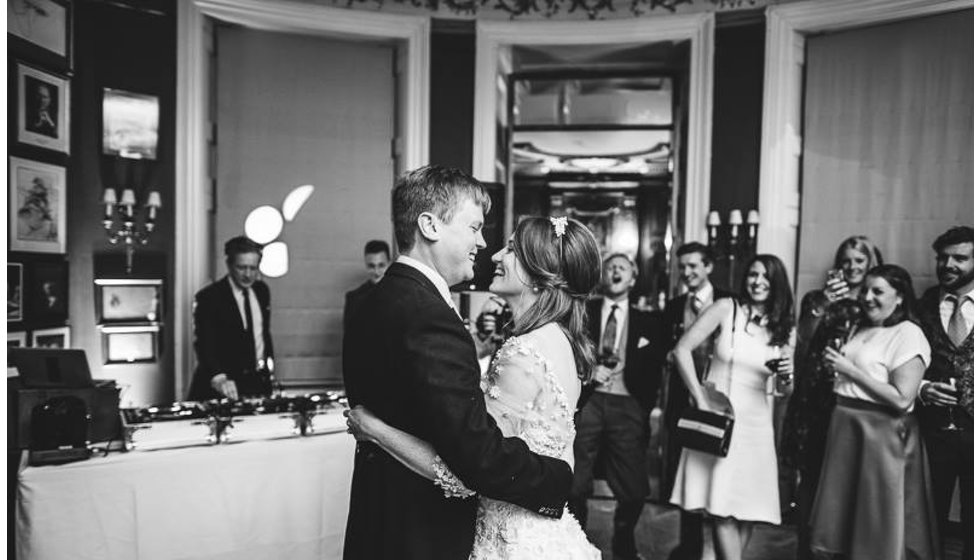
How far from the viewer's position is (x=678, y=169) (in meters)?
5.93

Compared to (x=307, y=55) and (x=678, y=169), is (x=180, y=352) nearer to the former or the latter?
(x=307, y=55)

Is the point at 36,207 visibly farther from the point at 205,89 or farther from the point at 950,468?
the point at 950,468

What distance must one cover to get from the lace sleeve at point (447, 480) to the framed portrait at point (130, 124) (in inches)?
166

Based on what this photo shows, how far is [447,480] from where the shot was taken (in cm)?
164

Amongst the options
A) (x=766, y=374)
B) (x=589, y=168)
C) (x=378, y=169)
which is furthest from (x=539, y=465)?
(x=589, y=168)

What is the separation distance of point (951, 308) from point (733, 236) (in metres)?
1.75

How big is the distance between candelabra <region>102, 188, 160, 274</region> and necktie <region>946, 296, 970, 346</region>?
4772 mm

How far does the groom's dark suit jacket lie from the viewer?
60.7 inches

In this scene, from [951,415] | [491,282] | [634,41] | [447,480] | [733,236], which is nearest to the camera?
[447,480]

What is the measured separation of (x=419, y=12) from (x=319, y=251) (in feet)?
6.67

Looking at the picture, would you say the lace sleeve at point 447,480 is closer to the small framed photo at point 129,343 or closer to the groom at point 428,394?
the groom at point 428,394

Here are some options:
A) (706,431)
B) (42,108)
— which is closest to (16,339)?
(42,108)

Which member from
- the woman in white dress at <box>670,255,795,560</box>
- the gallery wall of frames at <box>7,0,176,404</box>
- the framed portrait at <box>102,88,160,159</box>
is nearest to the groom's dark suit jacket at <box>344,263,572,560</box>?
the woman in white dress at <box>670,255,795,560</box>

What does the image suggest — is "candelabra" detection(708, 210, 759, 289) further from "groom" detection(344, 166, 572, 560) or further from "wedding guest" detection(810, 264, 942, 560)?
"groom" detection(344, 166, 572, 560)
